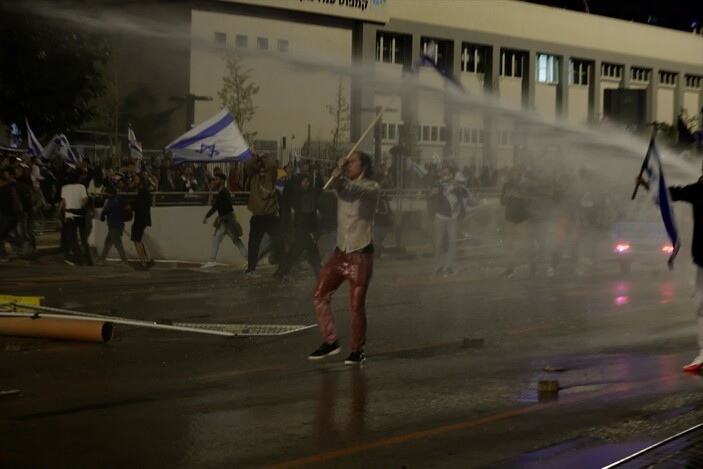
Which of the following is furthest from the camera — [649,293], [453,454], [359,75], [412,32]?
[412,32]

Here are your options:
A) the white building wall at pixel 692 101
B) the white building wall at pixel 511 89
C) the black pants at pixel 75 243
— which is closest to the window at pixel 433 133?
the white building wall at pixel 511 89

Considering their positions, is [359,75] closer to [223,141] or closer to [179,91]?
[223,141]

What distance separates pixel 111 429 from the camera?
720 centimetres

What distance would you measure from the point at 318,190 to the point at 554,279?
4367 millimetres

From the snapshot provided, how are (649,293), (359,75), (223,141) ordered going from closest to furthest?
(359,75)
(649,293)
(223,141)

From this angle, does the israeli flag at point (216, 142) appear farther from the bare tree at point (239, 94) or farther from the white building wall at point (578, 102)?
the white building wall at point (578, 102)

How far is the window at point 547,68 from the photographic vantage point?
169ft

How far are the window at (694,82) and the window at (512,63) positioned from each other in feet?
47.3

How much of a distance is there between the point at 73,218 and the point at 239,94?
445 inches

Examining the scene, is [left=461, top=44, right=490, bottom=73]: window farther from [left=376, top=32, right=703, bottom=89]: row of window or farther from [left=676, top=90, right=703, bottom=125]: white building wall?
[left=676, top=90, right=703, bottom=125]: white building wall

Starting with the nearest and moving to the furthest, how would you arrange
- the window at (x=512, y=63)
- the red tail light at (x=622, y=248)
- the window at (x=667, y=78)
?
the red tail light at (x=622, y=248), the window at (x=512, y=63), the window at (x=667, y=78)

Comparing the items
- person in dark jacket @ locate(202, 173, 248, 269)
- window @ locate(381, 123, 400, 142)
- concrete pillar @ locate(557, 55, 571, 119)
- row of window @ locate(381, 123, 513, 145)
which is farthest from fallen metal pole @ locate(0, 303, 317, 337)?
concrete pillar @ locate(557, 55, 571, 119)

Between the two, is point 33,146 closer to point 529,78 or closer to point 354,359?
point 354,359

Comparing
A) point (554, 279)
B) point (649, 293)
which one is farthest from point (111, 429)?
point (554, 279)
